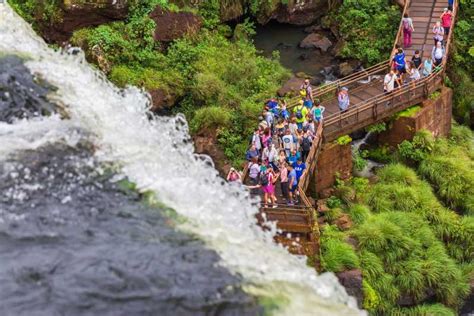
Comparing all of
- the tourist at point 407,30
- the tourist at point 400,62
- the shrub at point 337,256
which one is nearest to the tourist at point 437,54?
the tourist at point 400,62

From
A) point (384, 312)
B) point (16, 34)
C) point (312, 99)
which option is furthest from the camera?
point (16, 34)

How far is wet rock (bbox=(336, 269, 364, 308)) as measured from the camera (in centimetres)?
1557

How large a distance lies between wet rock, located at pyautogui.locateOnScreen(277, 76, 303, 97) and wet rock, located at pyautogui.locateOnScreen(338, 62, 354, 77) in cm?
181

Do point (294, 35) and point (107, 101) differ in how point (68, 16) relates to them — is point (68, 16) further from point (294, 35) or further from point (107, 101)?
point (294, 35)

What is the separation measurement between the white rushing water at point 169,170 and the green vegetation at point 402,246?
3.78 metres

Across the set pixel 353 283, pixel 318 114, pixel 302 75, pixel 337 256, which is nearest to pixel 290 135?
pixel 318 114

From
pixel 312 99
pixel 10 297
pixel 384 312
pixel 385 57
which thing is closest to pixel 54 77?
pixel 312 99

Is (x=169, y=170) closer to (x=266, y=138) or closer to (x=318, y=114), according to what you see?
(x=266, y=138)

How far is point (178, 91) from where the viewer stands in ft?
71.9

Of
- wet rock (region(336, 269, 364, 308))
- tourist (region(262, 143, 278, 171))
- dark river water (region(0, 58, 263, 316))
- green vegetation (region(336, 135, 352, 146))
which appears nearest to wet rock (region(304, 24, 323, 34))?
green vegetation (region(336, 135, 352, 146))

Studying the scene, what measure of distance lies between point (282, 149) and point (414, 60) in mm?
6657

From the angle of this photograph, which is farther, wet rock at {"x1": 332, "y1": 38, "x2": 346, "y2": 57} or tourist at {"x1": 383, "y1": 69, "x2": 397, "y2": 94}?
wet rock at {"x1": 332, "y1": 38, "x2": 346, "y2": 57}

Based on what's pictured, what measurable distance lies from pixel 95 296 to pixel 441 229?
11.3 m

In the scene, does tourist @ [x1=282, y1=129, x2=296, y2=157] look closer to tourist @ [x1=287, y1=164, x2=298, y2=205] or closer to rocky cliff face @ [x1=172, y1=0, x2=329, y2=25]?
tourist @ [x1=287, y1=164, x2=298, y2=205]
